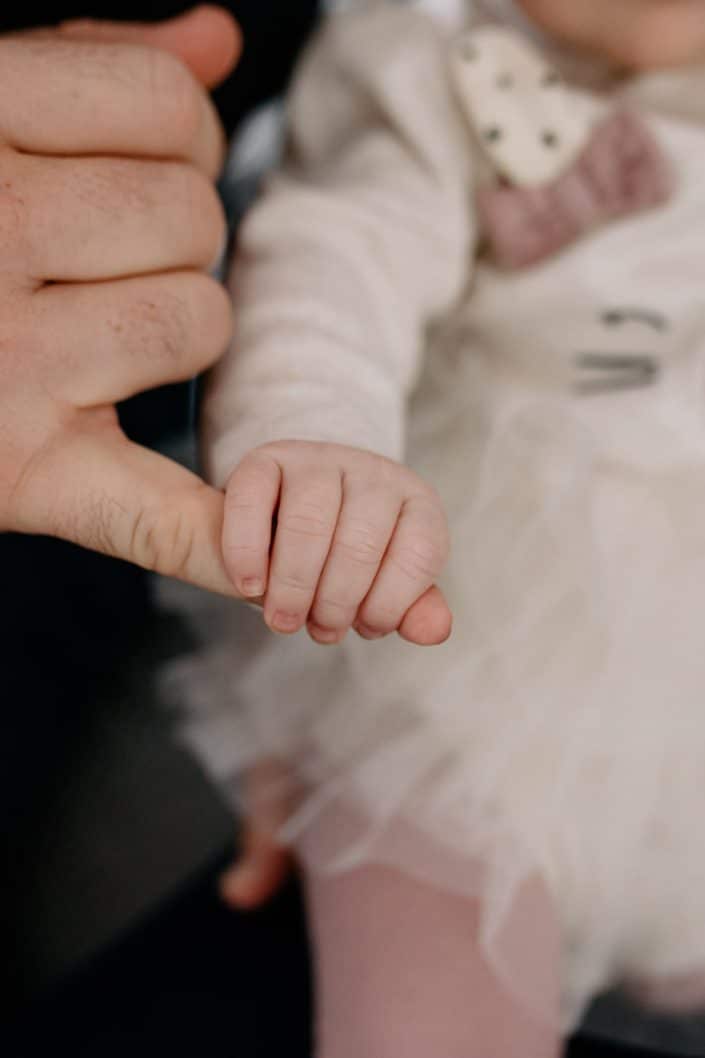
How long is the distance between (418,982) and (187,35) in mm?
536

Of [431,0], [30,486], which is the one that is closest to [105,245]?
[30,486]

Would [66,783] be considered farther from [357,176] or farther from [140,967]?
[357,176]

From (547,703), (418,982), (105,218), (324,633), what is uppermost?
(105,218)

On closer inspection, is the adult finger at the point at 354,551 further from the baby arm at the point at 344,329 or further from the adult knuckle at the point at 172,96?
the adult knuckle at the point at 172,96

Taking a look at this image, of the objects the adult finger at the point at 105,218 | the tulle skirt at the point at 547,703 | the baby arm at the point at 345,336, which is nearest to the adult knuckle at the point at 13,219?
the adult finger at the point at 105,218

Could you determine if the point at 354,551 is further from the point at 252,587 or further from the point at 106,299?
the point at 106,299

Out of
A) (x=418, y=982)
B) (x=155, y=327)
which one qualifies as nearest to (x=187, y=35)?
(x=155, y=327)

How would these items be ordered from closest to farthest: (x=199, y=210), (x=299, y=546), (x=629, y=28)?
(x=299, y=546), (x=199, y=210), (x=629, y=28)

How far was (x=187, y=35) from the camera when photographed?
0.54 meters

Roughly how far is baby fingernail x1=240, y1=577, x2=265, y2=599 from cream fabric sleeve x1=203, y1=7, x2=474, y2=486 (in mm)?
93

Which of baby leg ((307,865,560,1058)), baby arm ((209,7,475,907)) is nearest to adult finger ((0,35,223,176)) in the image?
baby arm ((209,7,475,907))

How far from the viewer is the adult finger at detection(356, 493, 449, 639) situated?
15.6 inches

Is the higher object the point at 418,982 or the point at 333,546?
the point at 333,546

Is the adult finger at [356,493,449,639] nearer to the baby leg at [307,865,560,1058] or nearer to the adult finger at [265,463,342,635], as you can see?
the adult finger at [265,463,342,635]
